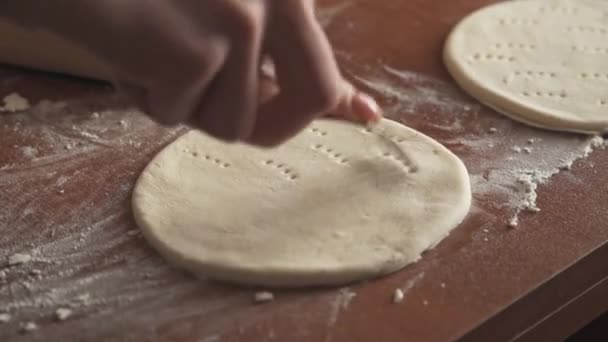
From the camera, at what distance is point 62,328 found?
92 cm

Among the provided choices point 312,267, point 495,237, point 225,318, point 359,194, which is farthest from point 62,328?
point 495,237

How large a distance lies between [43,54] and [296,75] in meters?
0.73

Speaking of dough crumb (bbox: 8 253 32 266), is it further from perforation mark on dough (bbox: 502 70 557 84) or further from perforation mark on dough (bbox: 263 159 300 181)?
perforation mark on dough (bbox: 502 70 557 84)

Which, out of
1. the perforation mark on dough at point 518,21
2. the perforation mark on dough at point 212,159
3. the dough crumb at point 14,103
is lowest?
the dough crumb at point 14,103

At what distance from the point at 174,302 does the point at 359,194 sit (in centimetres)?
28

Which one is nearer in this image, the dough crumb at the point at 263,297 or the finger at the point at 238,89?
the finger at the point at 238,89

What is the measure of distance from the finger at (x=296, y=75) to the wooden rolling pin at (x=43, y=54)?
60cm

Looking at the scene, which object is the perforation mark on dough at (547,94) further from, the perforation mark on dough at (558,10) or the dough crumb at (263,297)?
the dough crumb at (263,297)

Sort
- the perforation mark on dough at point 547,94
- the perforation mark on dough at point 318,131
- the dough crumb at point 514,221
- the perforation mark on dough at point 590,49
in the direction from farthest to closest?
the perforation mark on dough at point 590,49
the perforation mark on dough at point 547,94
the perforation mark on dough at point 318,131
the dough crumb at point 514,221

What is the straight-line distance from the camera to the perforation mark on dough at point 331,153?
1129mm

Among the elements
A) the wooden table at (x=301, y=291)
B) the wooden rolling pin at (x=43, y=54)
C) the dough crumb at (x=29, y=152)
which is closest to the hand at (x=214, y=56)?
the wooden table at (x=301, y=291)

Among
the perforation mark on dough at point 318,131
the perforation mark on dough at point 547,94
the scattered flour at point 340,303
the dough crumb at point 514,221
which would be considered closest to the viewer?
the scattered flour at point 340,303

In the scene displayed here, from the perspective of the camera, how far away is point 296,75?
2.54 feet

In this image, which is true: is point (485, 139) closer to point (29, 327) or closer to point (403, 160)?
point (403, 160)
